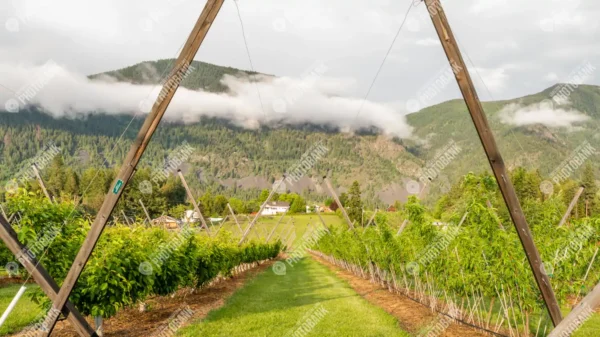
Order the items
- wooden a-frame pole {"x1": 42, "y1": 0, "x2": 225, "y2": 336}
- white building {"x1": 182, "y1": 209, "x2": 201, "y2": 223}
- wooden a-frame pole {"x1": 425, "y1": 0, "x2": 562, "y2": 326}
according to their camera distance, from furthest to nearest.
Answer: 1. white building {"x1": 182, "y1": 209, "x2": 201, "y2": 223}
2. wooden a-frame pole {"x1": 42, "y1": 0, "x2": 225, "y2": 336}
3. wooden a-frame pole {"x1": 425, "y1": 0, "x2": 562, "y2": 326}

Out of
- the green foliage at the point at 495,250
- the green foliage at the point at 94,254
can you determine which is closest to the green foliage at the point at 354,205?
the green foliage at the point at 495,250

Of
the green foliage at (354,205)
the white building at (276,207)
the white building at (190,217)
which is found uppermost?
the white building at (190,217)

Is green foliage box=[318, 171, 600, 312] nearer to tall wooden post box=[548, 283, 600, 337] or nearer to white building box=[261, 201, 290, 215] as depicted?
tall wooden post box=[548, 283, 600, 337]

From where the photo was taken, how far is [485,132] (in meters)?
6.89

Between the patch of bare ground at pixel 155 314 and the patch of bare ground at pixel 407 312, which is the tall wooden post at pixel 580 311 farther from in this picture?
the patch of bare ground at pixel 155 314

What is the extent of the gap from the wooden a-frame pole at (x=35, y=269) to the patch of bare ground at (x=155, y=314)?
3.27 meters

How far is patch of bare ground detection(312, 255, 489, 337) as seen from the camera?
11.6 metres

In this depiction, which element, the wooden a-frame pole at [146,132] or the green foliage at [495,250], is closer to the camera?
the wooden a-frame pole at [146,132]

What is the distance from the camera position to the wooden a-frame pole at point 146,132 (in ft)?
23.2

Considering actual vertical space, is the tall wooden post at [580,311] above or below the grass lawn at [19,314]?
above

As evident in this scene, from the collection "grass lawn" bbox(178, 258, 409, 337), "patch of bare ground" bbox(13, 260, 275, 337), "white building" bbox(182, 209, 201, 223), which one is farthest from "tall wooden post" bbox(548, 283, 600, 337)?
"white building" bbox(182, 209, 201, 223)

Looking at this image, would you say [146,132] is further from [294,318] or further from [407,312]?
[407,312]

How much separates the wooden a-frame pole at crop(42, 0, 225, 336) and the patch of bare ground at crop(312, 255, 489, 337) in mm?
8769

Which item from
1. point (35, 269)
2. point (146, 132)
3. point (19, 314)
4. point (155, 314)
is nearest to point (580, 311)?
point (146, 132)
